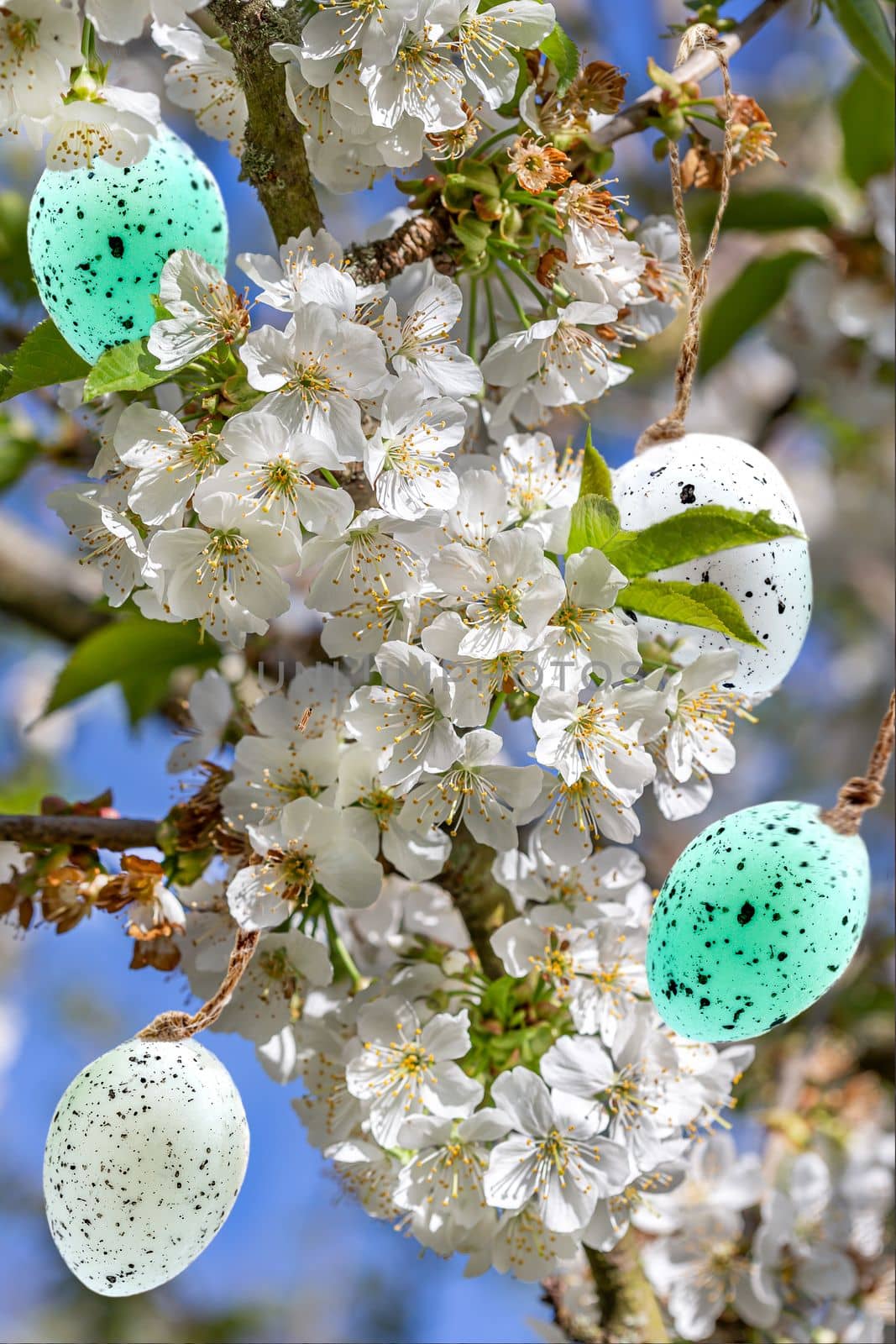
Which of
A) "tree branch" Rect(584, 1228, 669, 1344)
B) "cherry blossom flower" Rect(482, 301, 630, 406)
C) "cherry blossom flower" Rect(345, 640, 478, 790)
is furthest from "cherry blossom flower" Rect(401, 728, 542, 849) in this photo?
"tree branch" Rect(584, 1228, 669, 1344)

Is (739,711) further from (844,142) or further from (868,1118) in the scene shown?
(844,142)

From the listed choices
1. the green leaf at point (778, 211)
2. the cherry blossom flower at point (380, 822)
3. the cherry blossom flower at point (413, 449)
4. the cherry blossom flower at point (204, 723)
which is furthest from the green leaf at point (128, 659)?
the green leaf at point (778, 211)

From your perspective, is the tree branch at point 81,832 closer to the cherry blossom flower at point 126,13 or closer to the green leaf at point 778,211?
the cherry blossom flower at point 126,13

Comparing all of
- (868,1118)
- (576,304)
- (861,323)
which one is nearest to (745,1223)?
(868,1118)

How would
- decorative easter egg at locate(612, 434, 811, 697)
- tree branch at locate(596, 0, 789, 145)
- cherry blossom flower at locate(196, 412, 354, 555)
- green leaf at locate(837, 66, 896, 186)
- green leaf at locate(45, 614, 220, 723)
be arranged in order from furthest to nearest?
green leaf at locate(837, 66, 896, 186), green leaf at locate(45, 614, 220, 723), tree branch at locate(596, 0, 789, 145), decorative easter egg at locate(612, 434, 811, 697), cherry blossom flower at locate(196, 412, 354, 555)

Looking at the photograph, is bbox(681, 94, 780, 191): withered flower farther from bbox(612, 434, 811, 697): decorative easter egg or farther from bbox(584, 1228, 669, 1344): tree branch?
bbox(584, 1228, 669, 1344): tree branch
